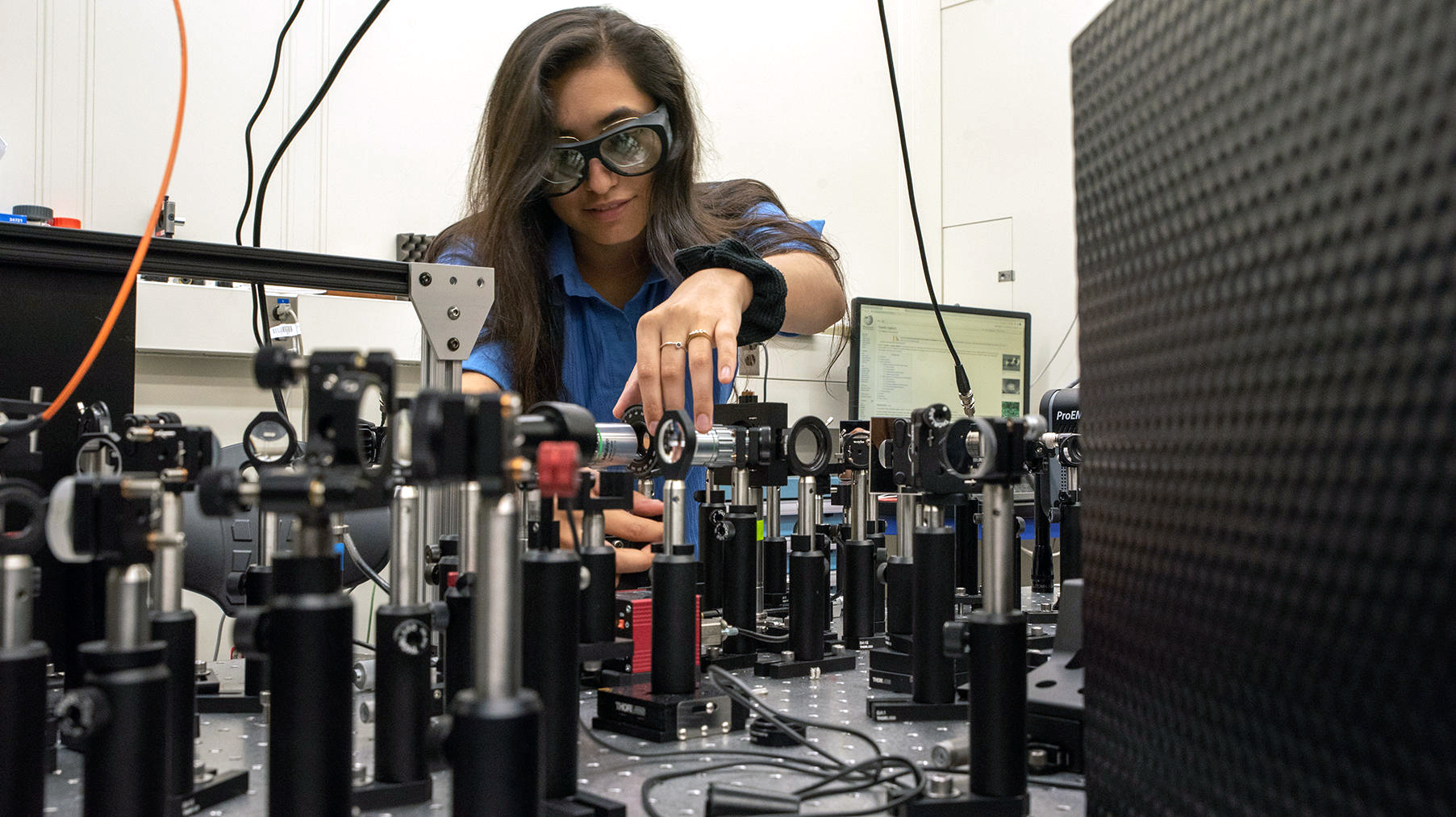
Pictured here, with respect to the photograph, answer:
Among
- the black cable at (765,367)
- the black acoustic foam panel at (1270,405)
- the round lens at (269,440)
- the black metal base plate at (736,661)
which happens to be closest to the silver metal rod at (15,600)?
the round lens at (269,440)

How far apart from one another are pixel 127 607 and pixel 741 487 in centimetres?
76

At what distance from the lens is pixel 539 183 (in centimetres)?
157

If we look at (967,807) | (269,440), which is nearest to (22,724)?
(269,440)

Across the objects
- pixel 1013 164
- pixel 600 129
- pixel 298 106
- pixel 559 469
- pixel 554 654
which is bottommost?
pixel 554 654

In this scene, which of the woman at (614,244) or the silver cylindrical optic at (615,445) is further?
the woman at (614,244)

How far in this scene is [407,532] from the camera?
0.70 meters

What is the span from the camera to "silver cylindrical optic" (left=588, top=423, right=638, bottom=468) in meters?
0.89

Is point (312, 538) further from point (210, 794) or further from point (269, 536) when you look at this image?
point (269, 536)

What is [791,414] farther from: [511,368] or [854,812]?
[854,812]

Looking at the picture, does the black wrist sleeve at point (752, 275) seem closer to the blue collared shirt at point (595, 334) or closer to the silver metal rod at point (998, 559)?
the blue collared shirt at point (595, 334)

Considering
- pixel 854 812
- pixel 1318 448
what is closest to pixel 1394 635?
pixel 1318 448

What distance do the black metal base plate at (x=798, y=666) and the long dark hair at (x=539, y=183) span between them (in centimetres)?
76

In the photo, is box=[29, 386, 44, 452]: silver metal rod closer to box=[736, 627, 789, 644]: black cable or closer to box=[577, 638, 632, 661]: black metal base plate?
box=[577, 638, 632, 661]: black metal base plate

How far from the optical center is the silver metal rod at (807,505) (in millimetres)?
1188
